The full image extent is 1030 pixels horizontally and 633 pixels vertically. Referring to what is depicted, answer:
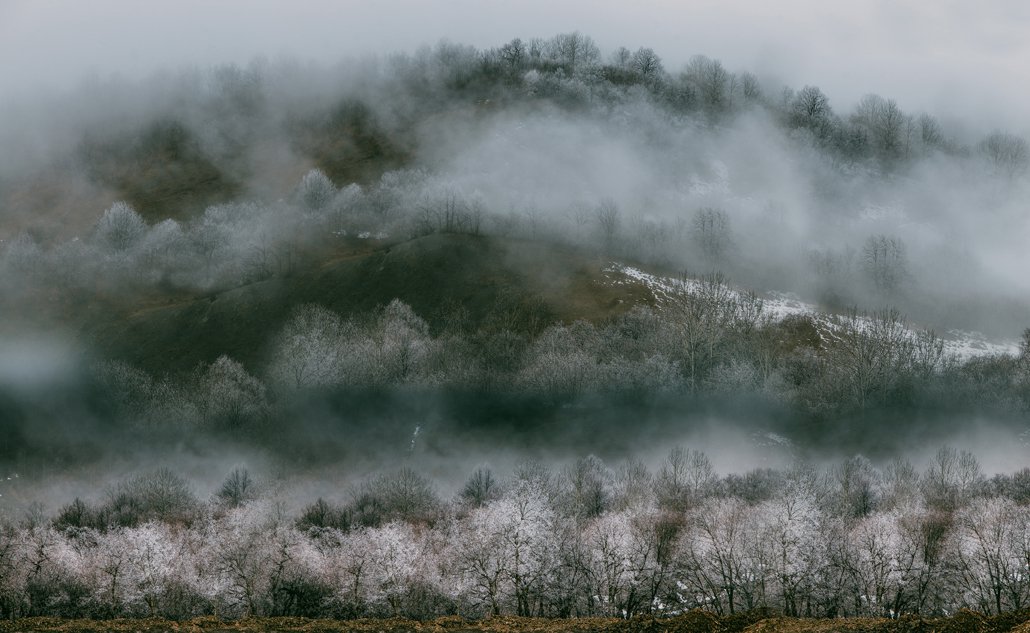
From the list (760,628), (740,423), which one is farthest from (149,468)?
(760,628)

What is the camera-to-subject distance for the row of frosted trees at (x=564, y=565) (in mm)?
93500

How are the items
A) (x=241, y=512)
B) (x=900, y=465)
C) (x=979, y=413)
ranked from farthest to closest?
(x=979, y=413), (x=900, y=465), (x=241, y=512)

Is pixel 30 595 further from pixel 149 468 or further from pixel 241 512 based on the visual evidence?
pixel 149 468

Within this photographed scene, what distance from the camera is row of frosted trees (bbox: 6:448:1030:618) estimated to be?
93500 mm

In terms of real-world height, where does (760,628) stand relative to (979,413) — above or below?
Result: below

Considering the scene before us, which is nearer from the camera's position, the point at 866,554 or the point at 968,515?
the point at 866,554

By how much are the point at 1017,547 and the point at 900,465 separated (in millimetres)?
64632

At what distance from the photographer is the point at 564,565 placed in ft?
323

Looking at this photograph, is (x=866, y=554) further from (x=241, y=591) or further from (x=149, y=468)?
(x=149, y=468)

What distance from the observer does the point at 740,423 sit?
198 m

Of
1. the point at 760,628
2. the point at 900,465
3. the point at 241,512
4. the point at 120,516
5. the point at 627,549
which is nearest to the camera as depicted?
the point at 760,628

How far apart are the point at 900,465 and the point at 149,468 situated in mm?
152120

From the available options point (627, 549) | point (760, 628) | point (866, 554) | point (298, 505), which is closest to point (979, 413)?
point (866, 554)

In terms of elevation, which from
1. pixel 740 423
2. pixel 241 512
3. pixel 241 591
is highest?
pixel 740 423
